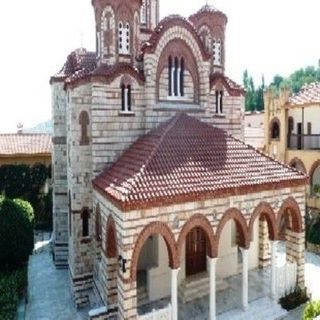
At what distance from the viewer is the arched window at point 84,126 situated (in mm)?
15516

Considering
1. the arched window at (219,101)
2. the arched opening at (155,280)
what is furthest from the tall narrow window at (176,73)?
the arched opening at (155,280)

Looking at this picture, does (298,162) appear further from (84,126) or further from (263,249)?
(84,126)

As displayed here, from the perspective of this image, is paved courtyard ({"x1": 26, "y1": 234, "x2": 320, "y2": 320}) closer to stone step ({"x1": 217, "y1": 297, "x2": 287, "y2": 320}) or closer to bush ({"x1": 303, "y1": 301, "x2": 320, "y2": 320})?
stone step ({"x1": 217, "y1": 297, "x2": 287, "y2": 320})

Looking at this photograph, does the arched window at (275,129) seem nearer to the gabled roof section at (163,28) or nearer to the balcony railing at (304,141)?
the balcony railing at (304,141)

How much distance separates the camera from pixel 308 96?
26406mm

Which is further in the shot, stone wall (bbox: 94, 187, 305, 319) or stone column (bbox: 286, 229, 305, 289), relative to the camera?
stone column (bbox: 286, 229, 305, 289)

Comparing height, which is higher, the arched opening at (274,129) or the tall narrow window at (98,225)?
the arched opening at (274,129)

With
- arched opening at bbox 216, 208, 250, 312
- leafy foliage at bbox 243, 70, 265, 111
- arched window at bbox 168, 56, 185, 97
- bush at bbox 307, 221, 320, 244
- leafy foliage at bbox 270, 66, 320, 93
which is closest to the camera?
arched opening at bbox 216, 208, 250, 312

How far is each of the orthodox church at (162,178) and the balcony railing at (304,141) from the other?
916 centimetres

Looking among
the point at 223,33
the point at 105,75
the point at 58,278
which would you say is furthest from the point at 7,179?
the point at 223,33

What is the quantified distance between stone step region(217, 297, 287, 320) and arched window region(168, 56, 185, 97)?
8459mm

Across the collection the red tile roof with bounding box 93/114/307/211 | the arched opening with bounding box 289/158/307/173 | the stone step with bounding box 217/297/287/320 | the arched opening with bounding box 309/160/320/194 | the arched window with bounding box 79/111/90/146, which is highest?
the arched window with bounding box 79/111/90/146

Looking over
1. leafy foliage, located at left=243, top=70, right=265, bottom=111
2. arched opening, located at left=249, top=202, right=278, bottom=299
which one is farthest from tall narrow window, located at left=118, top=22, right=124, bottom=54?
leafy foliage, located at left=243, top=70, right=265, bottom=111

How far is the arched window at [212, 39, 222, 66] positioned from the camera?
1900 cm
